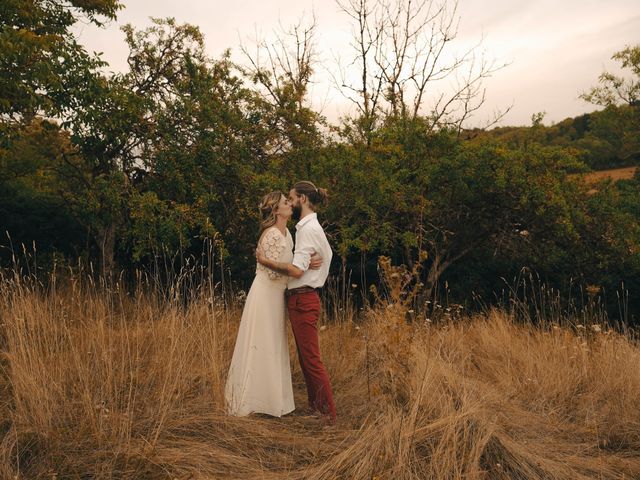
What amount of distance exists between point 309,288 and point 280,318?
16.4 inches

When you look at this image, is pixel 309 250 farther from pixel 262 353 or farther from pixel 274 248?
pixel 262 353

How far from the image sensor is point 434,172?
1174 centimetres

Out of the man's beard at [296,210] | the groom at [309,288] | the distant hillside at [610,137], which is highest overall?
the distant hillside at [610,137]

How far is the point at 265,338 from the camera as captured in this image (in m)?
5.07

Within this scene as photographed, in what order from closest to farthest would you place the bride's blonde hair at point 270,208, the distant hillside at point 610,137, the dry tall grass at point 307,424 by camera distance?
the dry tall grass at point 307,424 < the bride's blonde hair at point 270,208 < the distant hillside at point 610,137

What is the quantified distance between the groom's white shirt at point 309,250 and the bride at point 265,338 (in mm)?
222

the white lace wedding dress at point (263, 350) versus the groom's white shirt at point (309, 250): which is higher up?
the groom's white shirt at point (309, 250)

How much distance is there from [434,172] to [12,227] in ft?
27.5

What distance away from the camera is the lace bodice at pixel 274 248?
4941 mm

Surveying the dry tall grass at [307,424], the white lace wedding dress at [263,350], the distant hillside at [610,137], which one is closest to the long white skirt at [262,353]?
the white lace wedding dress at [263,350]

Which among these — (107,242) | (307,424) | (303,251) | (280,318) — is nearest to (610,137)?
(107,242)

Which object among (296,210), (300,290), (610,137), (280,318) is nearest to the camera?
(300,290)

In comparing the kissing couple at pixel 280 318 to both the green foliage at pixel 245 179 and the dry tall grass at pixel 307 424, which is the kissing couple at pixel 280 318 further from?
the green foliage at pixel 245 179

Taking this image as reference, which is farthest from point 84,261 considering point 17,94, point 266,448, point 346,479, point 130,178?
point 346,479
